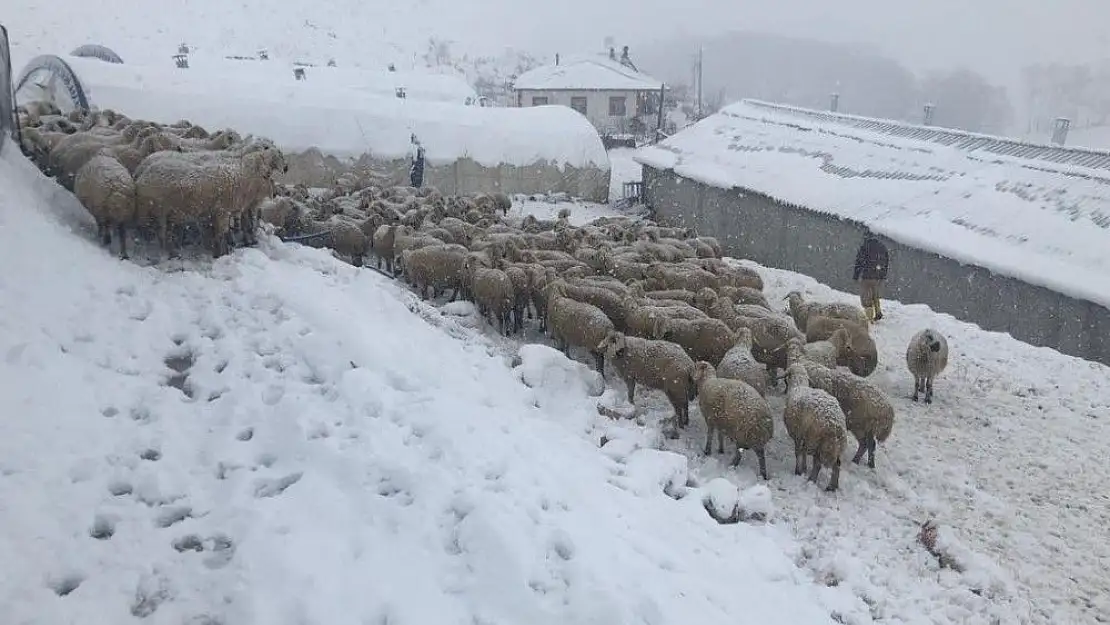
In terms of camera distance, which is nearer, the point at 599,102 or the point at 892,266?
the point at 892,266

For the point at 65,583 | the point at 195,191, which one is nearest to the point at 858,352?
the point at 195,191

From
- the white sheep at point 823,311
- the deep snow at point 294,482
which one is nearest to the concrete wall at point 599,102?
the white sheep at point 823,311

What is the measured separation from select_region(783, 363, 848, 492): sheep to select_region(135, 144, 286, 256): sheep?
295 inches

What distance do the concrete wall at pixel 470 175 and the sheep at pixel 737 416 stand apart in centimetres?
2023

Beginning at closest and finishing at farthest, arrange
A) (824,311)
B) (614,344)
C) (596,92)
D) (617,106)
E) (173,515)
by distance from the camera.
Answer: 1. (173,515)
2. (614,344)
3. (824,311)
4. (596,92)
5. (617,106)

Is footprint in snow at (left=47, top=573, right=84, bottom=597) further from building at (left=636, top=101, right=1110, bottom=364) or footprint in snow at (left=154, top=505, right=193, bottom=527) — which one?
building at (left=636, top=101, right=1110, bottom=364)

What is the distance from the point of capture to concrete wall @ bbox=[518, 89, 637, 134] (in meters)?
49.6

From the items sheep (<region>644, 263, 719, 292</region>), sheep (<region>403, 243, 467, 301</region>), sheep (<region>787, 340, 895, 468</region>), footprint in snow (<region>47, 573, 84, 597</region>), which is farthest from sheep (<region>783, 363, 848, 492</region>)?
footprint in snow (<region>47, 573, 84, 597</region>)

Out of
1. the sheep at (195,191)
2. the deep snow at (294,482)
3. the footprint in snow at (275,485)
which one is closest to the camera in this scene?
the deep snow at (294,482)

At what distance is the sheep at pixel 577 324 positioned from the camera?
34.1ft

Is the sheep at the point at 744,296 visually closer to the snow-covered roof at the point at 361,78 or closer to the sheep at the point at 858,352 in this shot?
the sheep at the point at 858,352

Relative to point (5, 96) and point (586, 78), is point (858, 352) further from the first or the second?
point (586, 78)

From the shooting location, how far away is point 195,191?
9250 mm

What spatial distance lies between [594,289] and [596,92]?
40.8 metres
